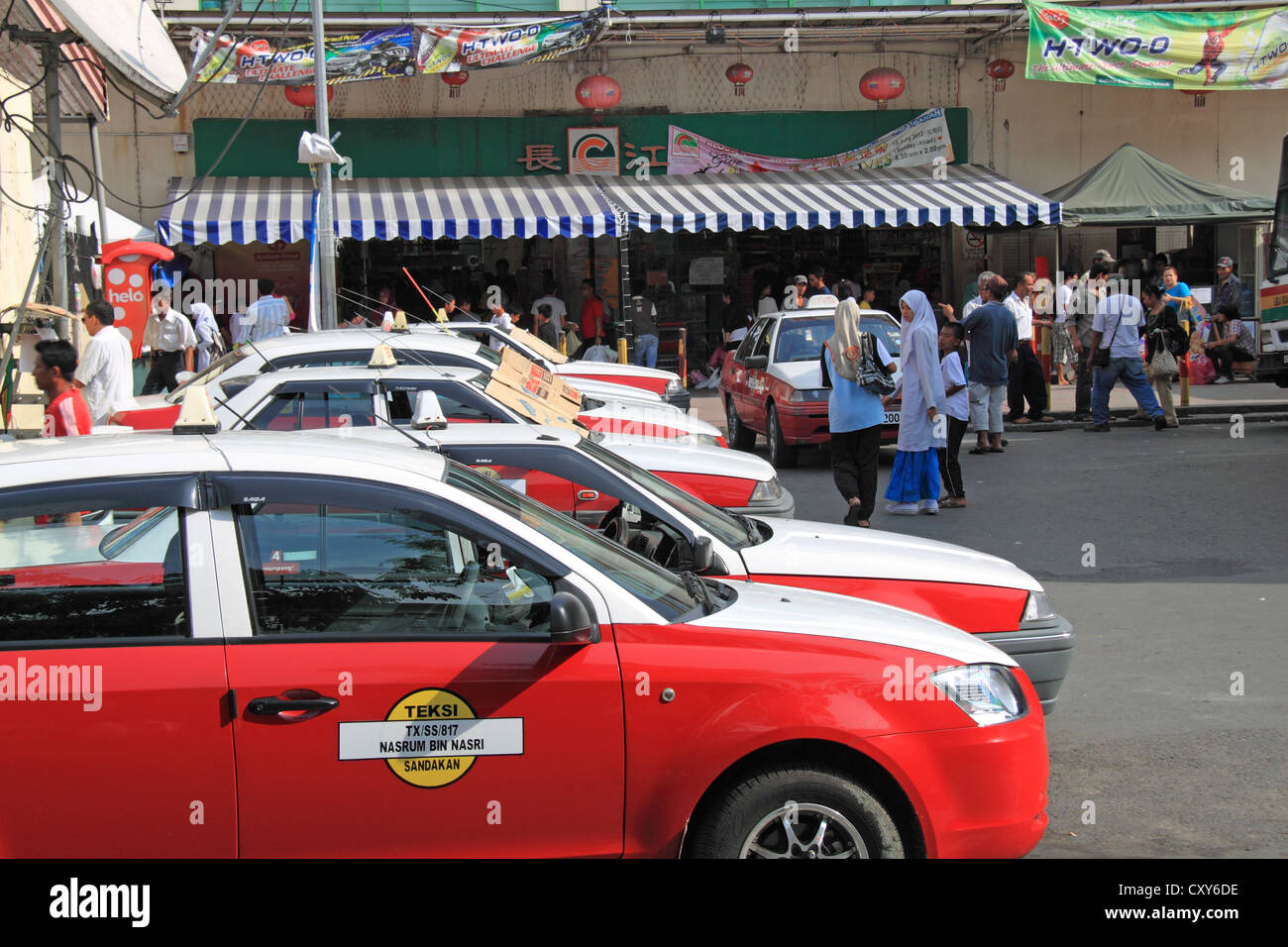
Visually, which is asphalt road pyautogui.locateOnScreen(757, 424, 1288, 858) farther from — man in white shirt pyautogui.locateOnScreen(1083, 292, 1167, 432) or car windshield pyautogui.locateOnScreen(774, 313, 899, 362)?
car windshield pyautogui.locateOnScreen(774, 313, 899, 362)

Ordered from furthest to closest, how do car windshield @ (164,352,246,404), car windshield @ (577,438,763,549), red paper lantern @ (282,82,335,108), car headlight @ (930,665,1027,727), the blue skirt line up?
red paper lantern @ (282,82,335,108) < the blue skirt < car windshield @ (164,352,246,404) < car windshield @ (577,438,763,549) < car headlight @ (930,665,1027,727)

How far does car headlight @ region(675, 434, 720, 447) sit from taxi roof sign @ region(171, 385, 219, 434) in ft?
19.1

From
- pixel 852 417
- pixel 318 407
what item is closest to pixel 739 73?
pixel 852 417

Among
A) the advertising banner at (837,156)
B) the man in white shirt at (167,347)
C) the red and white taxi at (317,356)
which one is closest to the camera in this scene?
the red and white taxi at (317,356)

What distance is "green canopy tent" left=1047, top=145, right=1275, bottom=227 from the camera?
21.9m

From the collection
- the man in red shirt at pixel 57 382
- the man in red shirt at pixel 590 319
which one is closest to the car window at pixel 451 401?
the man in red shirt at pixel 57 382

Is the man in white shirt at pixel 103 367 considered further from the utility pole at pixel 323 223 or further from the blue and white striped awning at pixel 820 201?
the blue and white striped awning at pixel 820 201

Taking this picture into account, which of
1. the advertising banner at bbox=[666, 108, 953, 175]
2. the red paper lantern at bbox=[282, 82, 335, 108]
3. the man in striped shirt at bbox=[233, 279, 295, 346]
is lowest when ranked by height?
the man in striped shirt at bbox=[233, 279, 295, 346]

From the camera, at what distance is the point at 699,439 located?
10188 millimetres

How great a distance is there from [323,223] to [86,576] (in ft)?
45.7

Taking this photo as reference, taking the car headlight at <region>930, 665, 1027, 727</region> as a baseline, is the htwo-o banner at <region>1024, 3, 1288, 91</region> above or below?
above

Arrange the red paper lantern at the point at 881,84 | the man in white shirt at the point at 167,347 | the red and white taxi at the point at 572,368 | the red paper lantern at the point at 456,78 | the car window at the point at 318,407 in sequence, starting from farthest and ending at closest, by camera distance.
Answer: the red paper lantern at the point at 881,84 < the red paper lantern at the point at 456,78 < the man in white shirt at the point at 167,347 < the red and white taxi at the point at 572,368 < the car window at the point at 318,407

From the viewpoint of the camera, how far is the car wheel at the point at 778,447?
13.5 metres

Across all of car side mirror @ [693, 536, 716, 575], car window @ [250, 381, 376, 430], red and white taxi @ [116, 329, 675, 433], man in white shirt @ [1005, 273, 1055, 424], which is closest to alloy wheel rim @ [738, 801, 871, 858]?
car side mirror @ [693, 536, 716, 575]
